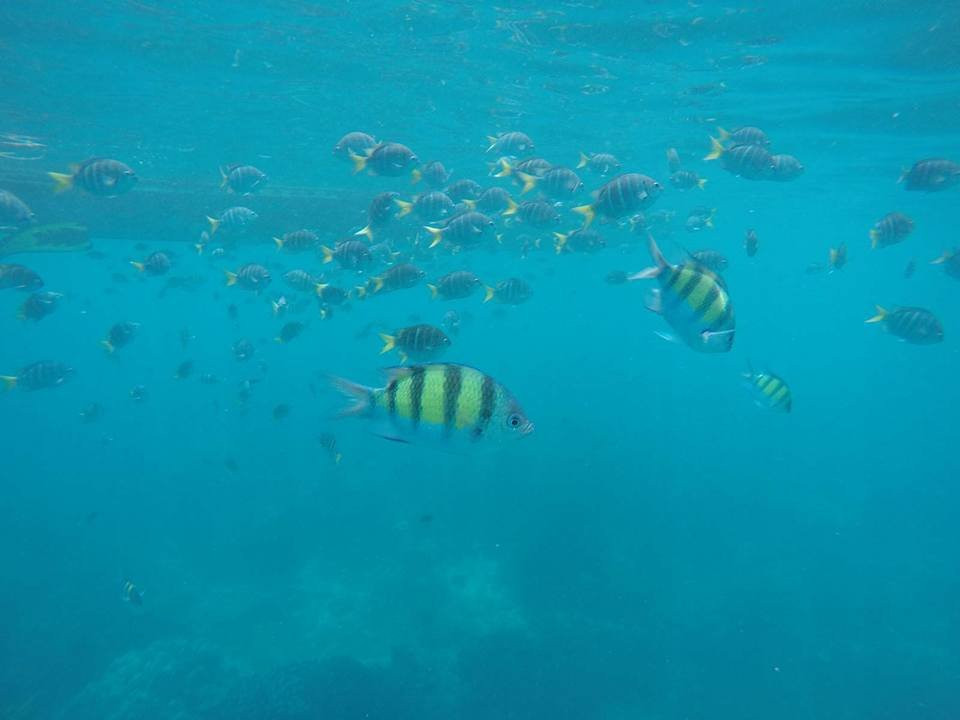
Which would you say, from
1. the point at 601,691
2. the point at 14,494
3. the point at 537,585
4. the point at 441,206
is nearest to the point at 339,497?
the point at 537,585

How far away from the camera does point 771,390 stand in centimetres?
676

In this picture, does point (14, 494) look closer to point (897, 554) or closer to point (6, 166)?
point (6, 166)

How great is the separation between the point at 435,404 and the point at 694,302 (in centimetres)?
183

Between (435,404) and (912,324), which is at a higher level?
(912,324)

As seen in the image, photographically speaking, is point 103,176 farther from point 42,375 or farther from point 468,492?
point 468,492

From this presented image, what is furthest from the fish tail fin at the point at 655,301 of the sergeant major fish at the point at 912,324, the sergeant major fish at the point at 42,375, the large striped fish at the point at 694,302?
the sergeant major fish at the point at 42,375

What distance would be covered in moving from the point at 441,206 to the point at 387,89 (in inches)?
461

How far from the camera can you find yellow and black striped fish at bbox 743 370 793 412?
670cm

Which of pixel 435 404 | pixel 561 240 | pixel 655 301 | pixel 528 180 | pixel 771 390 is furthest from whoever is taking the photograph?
pixel 561 240

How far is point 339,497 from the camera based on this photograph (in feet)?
67.9

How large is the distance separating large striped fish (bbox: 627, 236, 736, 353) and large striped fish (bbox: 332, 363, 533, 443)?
4.39 ft

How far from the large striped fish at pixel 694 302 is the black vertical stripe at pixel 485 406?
1302mm

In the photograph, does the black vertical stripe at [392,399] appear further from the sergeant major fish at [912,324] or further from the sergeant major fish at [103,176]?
the sergeant major fish at [912,324]

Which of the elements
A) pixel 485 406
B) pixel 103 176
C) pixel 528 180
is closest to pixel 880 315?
pixel 528 180
